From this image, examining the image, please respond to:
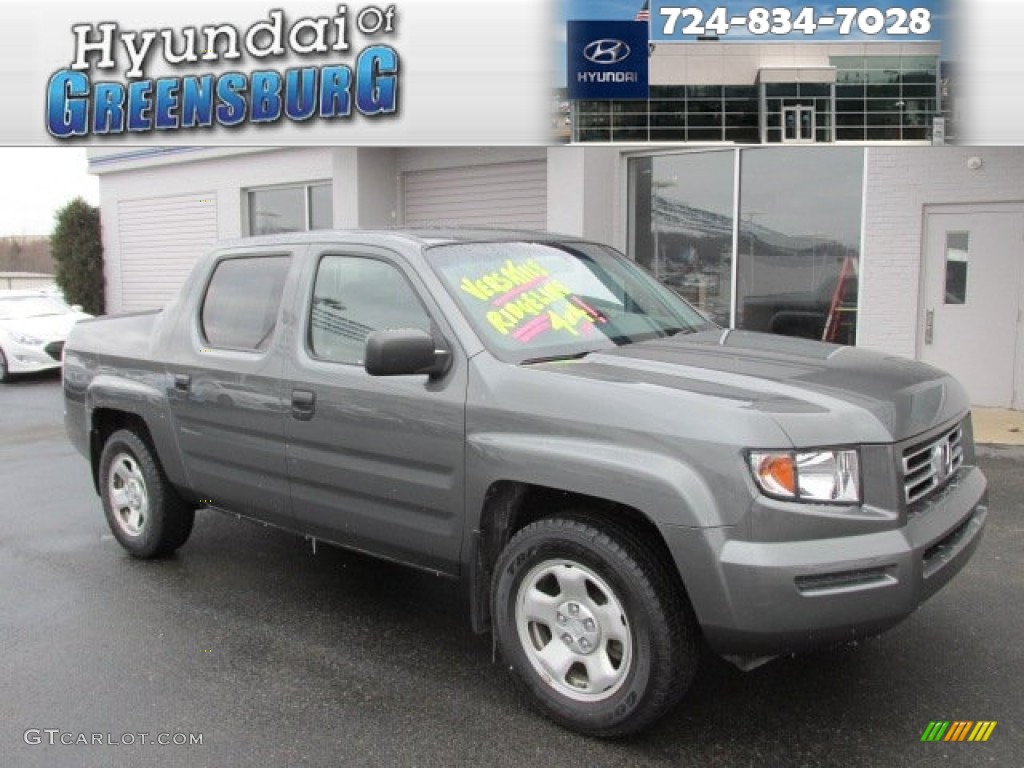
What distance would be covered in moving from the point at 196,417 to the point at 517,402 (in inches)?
80.5

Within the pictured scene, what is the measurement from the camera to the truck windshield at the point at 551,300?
3639 millimetres

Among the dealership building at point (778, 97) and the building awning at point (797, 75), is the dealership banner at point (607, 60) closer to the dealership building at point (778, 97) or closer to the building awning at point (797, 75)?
the dealership building at point (778, 97)

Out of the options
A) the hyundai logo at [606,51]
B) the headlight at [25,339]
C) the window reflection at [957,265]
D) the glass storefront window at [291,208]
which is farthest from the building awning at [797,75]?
the headlight at [25,339]

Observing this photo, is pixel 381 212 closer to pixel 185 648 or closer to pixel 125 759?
pixel 185 648

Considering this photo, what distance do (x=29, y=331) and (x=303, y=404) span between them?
11.6 m

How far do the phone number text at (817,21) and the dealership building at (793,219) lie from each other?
51.7 inches

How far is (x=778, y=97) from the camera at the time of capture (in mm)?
10633

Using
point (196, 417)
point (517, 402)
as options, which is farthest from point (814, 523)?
point (196, 417)

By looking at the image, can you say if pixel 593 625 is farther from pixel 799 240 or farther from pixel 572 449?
pixel 799 240

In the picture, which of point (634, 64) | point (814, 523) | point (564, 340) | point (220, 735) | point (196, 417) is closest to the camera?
point (814, 523)

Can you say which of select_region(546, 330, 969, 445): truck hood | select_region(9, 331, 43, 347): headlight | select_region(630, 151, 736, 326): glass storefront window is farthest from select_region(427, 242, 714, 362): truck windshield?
select_region(9, 331, 43, 347): headlight

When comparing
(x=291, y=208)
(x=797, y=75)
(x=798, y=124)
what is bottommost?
(x=291, y=208)

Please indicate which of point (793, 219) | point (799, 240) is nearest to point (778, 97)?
point (793, 219)

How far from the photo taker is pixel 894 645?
3955 millimetres
